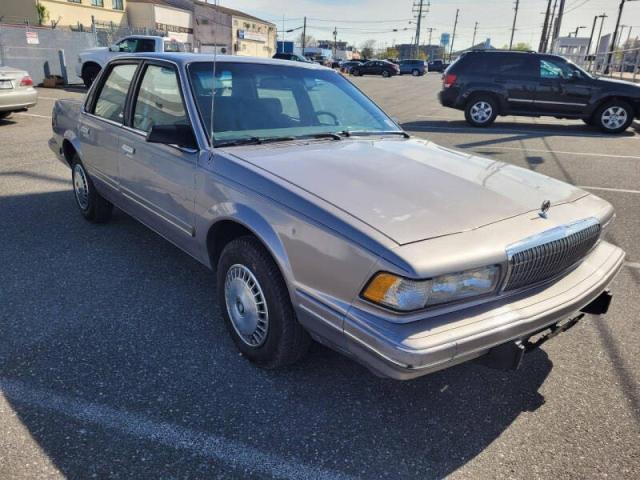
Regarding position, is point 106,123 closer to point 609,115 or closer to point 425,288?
point 425,288

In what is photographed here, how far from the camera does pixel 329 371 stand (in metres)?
2.80

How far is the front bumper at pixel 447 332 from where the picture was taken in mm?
1928

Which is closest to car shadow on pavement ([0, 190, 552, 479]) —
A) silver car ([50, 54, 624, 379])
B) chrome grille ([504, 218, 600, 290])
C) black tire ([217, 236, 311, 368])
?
black tire ([217, 236, 311, 368])

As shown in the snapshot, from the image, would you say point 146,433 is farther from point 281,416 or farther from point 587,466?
point 587,466

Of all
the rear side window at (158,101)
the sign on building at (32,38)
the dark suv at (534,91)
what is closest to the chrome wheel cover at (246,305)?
the rear side window at (158,101)

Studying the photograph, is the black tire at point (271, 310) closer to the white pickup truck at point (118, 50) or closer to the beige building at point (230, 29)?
the white pickup truck at point (118, 50)

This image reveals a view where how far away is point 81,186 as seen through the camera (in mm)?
4840

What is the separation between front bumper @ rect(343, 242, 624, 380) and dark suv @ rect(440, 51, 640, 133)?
36.9 feet

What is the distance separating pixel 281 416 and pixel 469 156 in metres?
2.10

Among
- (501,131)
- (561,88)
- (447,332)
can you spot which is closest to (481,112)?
(501,131)

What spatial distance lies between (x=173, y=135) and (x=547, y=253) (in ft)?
6.96

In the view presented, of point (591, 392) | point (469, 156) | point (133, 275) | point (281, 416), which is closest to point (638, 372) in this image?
point (591, 392)

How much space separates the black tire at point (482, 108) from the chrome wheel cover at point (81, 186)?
10.3m

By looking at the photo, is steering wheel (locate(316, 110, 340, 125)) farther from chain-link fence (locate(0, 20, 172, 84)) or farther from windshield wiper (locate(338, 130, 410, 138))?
chain-link fence (locate(0, 20, 172, 84))
